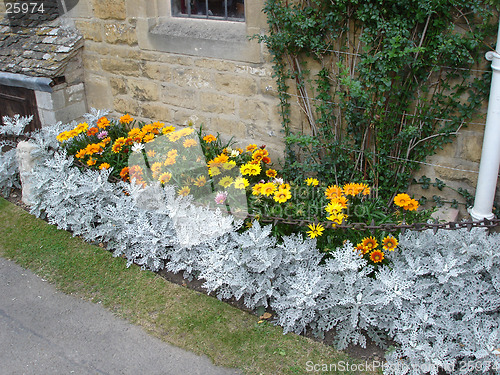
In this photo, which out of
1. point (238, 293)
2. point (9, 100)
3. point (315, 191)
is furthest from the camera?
point (9, 100)

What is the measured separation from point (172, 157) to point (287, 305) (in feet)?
5.92

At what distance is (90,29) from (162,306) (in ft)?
11.8

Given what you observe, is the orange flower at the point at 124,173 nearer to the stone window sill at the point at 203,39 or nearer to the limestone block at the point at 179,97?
the limestone block at the point at 179,97

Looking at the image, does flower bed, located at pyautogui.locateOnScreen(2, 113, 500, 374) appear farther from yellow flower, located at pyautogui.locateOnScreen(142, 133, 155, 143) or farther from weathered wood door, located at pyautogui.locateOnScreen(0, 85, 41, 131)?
weathered wood door, located at pyautogui.locateOnScreen(0, 85, 41, 131)

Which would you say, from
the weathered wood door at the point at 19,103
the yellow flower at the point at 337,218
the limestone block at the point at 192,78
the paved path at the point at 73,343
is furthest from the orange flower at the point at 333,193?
the weathered wood door at the point at 19,103

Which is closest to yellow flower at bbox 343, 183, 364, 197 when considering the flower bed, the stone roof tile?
the flower bed

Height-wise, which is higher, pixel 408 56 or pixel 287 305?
pixel 408 56

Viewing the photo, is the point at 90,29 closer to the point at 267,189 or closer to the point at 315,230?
the point at 267,189

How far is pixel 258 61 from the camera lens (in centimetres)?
429

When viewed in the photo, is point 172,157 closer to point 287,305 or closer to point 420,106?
point 287,305

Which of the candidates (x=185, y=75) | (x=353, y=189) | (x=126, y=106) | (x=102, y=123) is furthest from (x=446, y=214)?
(x=126, y=106)

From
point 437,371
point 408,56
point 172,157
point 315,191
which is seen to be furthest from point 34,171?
point 437,371

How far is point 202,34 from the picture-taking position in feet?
15.1

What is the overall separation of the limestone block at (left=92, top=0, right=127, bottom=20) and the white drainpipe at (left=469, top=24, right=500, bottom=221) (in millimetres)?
3666
